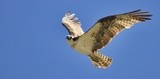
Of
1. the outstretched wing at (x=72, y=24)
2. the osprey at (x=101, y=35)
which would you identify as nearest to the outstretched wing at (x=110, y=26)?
the osprey at (x=101, y=35)

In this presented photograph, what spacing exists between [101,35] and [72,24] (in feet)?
7.68

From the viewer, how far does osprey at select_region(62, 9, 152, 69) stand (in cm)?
1606

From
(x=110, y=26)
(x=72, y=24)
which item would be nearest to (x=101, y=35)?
(x=110, y=26)

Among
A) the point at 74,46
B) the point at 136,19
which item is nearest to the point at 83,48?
the point at 74,46

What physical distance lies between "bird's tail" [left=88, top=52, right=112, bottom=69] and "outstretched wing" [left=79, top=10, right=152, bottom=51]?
0.81 ft

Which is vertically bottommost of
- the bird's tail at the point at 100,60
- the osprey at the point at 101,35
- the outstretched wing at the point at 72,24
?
the bird's tail at the point at 100,60

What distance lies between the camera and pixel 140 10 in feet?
51.7

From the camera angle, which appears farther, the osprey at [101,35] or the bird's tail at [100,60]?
the bird's tail at [100,60]

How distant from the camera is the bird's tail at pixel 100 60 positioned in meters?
16.6

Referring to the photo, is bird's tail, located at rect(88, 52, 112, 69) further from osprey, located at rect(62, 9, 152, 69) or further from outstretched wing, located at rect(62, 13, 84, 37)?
outstretched wing, located at rect(62, 13, 84, 37)

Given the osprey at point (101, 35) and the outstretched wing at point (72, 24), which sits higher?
the outstretched wing at point (72, 24)

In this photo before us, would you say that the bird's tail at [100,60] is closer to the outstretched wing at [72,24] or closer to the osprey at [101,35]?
the osprey at [101,35]

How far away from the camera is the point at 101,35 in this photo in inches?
648

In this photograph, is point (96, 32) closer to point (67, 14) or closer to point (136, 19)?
point (136, 19)
